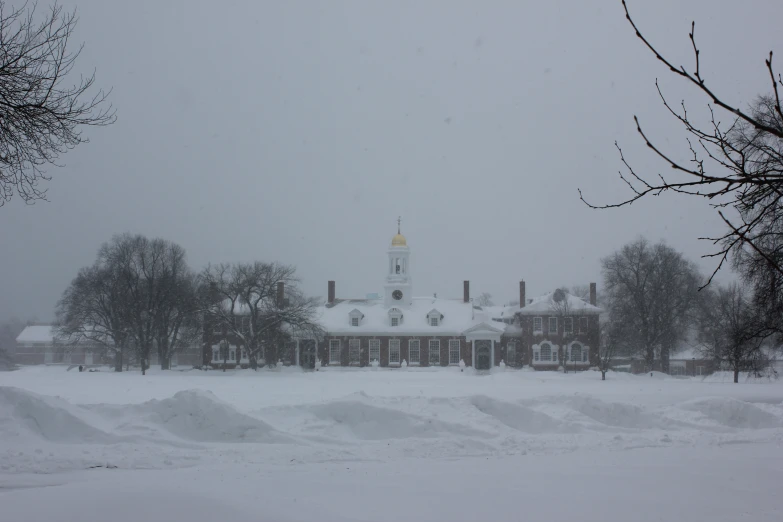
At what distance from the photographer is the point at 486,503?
962 cm

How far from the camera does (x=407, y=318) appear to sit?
227 ft

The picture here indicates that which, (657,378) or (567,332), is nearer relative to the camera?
(657,378)

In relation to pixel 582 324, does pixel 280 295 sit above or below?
above

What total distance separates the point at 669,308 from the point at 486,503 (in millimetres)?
51158

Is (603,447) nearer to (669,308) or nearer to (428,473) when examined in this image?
(428,473)

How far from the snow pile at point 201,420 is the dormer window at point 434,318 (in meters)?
51.6

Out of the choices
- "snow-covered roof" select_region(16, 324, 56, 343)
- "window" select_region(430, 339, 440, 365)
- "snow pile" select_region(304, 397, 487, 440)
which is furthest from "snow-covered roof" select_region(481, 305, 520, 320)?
"snow-covered roof" select_region(16, 324, 56, 343)

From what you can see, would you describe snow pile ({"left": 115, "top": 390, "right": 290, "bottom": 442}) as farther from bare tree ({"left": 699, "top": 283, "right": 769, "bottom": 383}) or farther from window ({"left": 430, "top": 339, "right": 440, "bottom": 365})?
window ({"left": 430, "top": 339, "right": 440, "bottom": 365})

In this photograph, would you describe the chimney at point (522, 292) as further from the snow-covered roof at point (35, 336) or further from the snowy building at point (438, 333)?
the snow-covered roof at point (35, 336)

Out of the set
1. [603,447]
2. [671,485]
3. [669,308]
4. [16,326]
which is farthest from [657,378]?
[16,326]

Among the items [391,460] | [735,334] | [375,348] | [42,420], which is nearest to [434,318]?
[375,348]

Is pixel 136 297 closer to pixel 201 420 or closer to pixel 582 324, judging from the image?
pixel 582 324

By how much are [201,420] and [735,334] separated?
16616 mm

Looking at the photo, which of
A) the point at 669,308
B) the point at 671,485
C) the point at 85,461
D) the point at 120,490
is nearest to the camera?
the point at 120,490
